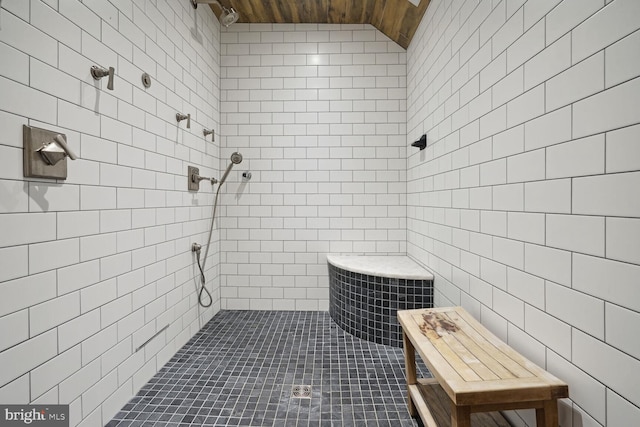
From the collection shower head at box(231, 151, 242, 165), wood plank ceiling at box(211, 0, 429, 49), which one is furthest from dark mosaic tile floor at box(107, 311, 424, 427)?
wood plank ceiling at box(211, 0, 429, 49)

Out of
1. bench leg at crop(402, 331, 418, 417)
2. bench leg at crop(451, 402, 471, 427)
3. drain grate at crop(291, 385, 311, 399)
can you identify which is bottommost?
drain grate at crop(291, 385, 311, 399)

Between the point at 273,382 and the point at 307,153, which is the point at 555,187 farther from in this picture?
the point at 307,153

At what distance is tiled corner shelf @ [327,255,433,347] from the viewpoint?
2266mm

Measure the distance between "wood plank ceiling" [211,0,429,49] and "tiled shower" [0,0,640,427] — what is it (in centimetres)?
10

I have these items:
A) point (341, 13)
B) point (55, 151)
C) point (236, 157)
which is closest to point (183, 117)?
point (236, 157)

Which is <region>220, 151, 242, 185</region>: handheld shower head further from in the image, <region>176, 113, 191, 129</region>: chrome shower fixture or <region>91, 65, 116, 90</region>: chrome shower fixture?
<region>91, 65, 116, 90</region>: chrome shower fixture

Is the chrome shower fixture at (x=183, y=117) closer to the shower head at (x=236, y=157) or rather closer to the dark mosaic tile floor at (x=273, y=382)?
the shower head at (x=236, y=157)

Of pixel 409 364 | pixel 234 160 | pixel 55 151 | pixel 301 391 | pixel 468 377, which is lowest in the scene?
pixel 301 391

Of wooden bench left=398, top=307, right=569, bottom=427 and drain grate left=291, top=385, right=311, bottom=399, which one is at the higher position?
wooden bench left=398, top=307, right=569, bottom=427

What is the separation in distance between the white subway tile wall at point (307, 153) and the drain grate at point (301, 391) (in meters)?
1.29

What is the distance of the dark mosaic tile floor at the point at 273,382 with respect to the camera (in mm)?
1524

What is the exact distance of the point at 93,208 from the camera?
140 cm

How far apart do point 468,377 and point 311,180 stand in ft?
7.45

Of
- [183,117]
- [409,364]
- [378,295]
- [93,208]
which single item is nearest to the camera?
[93,208]
